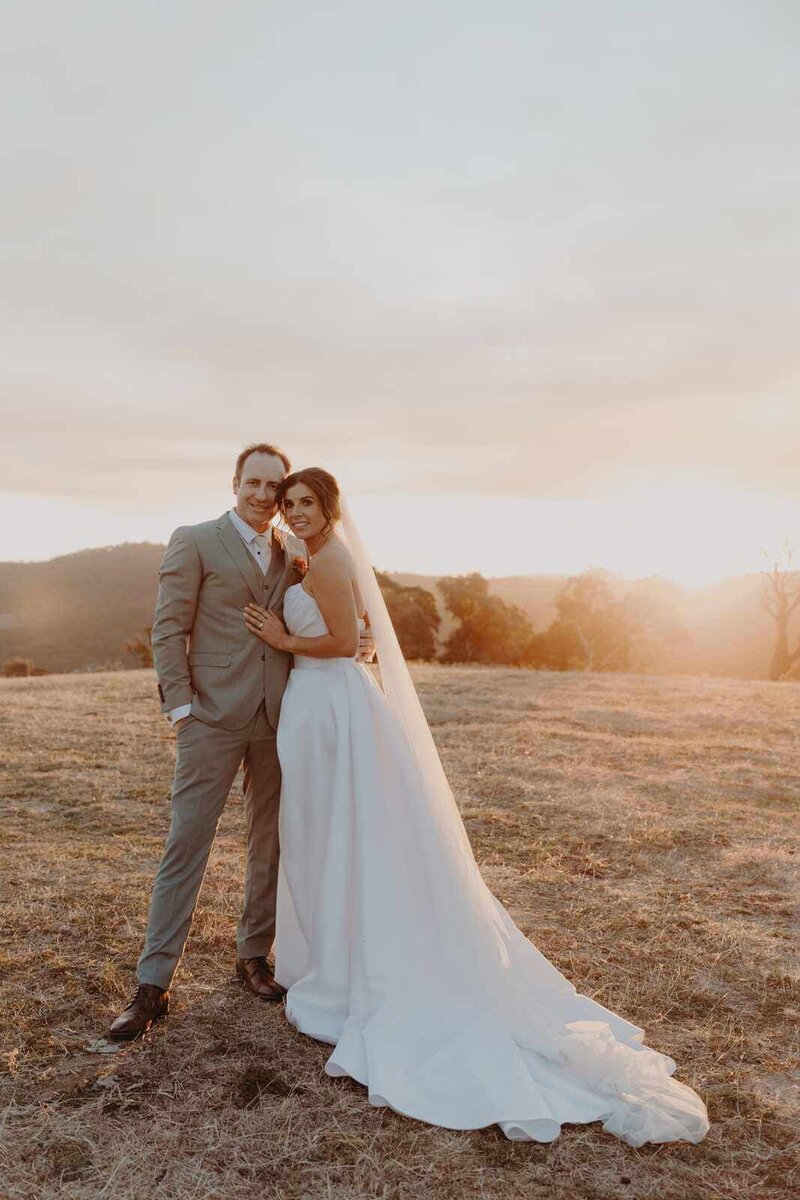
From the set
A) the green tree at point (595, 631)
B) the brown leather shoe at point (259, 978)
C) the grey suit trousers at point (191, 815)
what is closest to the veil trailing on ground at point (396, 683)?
the grey suit trousers at point (191, 815)

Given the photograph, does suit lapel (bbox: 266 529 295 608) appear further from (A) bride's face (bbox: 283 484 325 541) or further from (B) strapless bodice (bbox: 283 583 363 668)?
(A) bride's face (bbox: 283 484 325 541)

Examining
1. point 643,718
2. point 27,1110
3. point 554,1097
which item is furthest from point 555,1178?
point 643,718

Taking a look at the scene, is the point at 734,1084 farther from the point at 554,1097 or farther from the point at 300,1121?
the point at 300,1121

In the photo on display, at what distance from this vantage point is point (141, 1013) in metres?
4.40

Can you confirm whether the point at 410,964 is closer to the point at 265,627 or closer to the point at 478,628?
the point at 265,627

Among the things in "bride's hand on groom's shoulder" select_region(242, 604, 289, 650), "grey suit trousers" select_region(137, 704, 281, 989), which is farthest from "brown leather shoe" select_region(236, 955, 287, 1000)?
"bride's hand on groom's shoulder" select_region(242, 604, 289, 650)

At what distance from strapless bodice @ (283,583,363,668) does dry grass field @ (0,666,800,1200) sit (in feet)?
5.86

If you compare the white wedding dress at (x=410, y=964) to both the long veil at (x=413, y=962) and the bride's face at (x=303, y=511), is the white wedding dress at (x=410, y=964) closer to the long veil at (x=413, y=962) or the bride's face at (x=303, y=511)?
the long veil at (x=413, y=962)

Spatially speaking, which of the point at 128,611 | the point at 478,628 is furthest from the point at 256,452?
the point at 128,611

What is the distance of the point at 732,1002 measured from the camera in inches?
193

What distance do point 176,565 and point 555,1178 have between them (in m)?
3.05

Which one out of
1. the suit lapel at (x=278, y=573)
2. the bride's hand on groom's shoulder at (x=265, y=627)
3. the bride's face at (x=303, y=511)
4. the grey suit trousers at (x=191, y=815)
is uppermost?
the bride's face at (x=303, y=511)

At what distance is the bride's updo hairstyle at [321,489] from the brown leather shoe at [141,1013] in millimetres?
2405

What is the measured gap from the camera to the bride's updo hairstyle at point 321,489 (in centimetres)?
450
